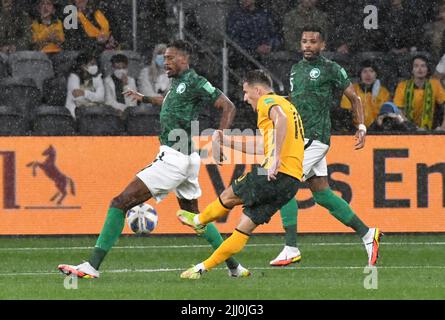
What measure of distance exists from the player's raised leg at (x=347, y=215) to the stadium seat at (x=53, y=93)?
22.4 ft

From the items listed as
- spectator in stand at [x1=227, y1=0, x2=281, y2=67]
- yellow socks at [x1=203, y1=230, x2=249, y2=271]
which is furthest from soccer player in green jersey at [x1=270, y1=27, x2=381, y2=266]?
spectator in stand at [x1=227, y1=0, x2=281, y2=67]

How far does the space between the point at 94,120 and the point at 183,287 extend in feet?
24.3

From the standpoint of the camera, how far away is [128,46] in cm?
2095

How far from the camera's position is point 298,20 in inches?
805

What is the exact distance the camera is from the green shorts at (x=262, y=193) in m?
11.9

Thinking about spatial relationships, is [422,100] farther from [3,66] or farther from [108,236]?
[108,236]

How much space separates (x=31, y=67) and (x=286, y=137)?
28.7ft

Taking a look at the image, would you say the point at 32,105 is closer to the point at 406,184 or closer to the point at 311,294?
the point at 406,184

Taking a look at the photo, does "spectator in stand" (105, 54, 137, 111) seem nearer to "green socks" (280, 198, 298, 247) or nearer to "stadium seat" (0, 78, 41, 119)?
"stadium seat" (0, 78, 41, 119)

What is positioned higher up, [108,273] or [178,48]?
[178,48]

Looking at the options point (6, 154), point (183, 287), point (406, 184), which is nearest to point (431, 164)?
point (406, 184)

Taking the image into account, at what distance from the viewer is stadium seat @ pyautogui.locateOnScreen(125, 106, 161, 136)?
18734 mm

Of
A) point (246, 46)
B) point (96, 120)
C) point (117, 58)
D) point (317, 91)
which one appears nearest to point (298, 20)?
point (246, 46)

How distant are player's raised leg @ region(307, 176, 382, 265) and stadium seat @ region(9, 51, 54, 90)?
23.6 feet
